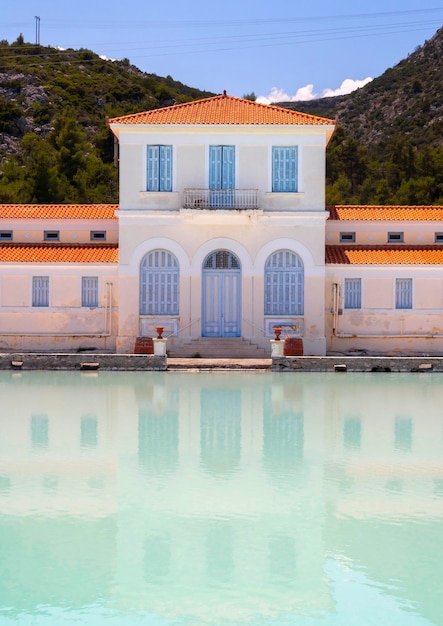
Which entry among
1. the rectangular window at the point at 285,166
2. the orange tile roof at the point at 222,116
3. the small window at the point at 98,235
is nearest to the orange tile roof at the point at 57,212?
the small window at the point at 98,235

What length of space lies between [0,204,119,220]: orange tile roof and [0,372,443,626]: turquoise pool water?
14098mm

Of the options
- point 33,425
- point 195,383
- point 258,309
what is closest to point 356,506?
point 33,425

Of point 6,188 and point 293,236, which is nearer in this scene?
point 293,236

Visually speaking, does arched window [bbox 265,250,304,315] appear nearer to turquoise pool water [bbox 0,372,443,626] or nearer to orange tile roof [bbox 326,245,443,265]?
orange tile roof [bbox 326,245,443,265]

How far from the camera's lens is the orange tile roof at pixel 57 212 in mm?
30500

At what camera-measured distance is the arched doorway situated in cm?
2828

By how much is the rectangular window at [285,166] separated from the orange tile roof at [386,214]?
3152 mm

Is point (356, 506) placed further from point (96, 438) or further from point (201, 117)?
point (201, 117)

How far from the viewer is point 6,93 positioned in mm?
79000

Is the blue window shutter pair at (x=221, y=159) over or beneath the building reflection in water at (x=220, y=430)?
over

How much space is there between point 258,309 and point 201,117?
666 centimetres

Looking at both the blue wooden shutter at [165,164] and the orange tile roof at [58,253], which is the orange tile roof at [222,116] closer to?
the blue wooden shutter at [165,164]

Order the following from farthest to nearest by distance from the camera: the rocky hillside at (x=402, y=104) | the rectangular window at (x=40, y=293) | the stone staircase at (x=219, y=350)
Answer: the rocky hillside at (x=402, y=104) < the rectangular window at (x=40, y=293) < the stone staircase at (x=219, y=350)

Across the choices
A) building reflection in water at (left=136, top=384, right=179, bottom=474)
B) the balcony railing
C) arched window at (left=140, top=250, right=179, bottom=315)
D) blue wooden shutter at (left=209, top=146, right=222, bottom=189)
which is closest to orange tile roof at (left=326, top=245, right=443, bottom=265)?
the balcony railing
